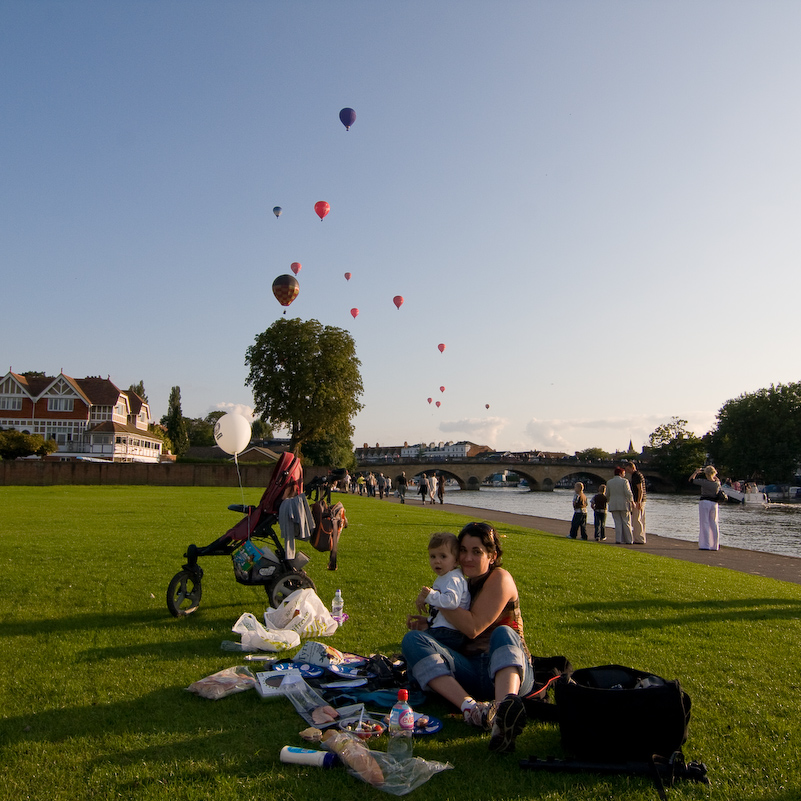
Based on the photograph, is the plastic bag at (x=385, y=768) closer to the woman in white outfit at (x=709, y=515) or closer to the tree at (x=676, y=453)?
the woman in white outfit at (x=709, y=515)

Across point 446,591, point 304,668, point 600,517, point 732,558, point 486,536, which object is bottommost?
point 732,558

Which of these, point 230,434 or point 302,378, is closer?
Answer: point 230,434

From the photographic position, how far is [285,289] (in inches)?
1346

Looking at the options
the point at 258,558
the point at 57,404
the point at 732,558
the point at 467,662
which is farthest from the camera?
the point at 57,404

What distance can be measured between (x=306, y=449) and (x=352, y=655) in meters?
71.8

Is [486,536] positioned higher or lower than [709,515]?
higher

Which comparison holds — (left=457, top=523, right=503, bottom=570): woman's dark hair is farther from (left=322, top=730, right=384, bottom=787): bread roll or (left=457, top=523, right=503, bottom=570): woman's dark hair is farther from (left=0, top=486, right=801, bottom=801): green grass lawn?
(left=322, top=730, right=384, bottom=787): bread roll

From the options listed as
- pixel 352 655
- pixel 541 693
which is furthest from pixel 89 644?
pixel 541 693

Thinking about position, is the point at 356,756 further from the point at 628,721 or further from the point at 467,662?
the point at 628,721

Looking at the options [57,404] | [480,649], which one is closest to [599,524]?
[480,649]

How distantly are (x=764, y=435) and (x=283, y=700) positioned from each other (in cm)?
8682

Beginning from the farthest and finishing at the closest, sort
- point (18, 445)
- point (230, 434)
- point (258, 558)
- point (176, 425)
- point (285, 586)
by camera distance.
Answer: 1. point (176, 425)
2. point (18, 445)
3. point (230, 434)
4. point (285, 586)
5. point (258, 558)

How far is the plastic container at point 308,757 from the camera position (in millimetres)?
3352

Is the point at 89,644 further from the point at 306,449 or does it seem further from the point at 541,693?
the point at 306,449
